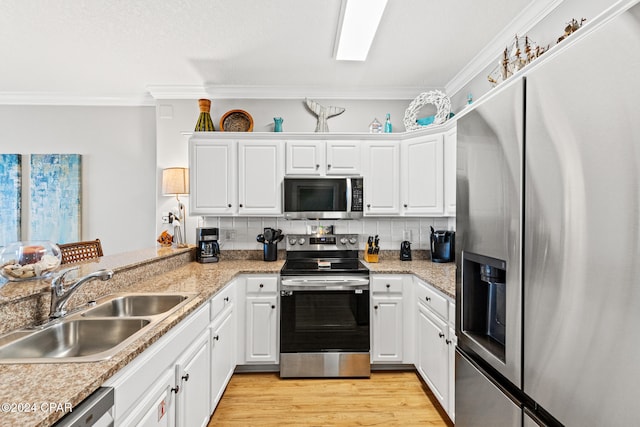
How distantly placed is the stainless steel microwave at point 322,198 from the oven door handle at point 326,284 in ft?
2.07

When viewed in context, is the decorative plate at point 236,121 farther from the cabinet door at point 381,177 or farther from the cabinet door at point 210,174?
the cabinet door at point 381,177

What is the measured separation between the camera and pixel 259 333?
2834mm

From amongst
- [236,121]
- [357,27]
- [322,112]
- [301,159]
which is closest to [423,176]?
[301,159]

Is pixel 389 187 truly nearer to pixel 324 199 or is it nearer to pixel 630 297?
pixel 324 199

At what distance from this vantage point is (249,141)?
10.6 ft

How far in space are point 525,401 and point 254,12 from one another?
8.14 ft

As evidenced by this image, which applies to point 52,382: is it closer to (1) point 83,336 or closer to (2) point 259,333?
(1) point 83,336

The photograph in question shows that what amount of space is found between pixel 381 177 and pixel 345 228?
0.65 m

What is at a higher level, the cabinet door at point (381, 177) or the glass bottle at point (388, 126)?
the glass bottle at point (388, 126)

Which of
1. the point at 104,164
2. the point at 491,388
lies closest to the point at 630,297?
the point at 491,388

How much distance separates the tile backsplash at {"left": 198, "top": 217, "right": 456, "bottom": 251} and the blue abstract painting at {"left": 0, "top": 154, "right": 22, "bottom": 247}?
7.04ft

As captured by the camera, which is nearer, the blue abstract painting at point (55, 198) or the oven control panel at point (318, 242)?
the oven control panel at point (318, 242)

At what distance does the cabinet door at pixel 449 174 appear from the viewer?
113 inches

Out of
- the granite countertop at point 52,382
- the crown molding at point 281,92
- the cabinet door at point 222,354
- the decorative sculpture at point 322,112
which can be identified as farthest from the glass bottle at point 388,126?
the granite countertop at point 52,382
